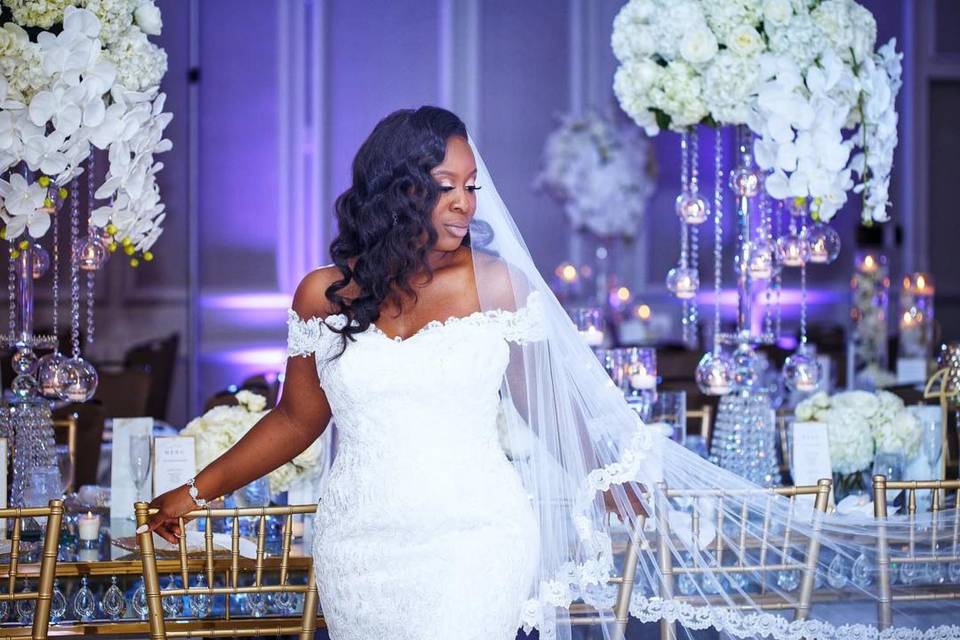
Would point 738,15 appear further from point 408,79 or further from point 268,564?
point 408,79

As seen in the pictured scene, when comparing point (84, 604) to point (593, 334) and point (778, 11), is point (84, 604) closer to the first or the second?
point (593, 334)

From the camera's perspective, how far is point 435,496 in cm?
256

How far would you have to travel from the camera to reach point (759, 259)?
4.16 m

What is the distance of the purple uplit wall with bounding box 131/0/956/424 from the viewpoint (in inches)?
388

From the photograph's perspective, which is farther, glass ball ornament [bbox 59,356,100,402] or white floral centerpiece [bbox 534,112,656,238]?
Result: white floral centerpiece [bbox 534,112,656,238]

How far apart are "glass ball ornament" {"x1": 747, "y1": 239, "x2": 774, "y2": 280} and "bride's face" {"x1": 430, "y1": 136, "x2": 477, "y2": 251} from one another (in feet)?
5.64

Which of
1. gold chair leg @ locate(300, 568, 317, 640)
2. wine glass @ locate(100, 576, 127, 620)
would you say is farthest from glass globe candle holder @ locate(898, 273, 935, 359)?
wine glass @ locate(100, 576, 127, 620)

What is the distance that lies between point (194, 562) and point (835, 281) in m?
8.63

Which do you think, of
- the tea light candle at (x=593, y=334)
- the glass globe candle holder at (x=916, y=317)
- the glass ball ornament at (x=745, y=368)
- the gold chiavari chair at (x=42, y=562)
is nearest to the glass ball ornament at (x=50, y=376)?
the gold chiavari chair at (x=42, y=562)

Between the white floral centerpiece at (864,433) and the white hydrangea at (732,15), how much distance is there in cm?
114

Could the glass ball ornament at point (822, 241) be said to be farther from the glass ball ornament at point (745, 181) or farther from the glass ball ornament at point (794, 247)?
the glass ball ornament at point (745, 181)

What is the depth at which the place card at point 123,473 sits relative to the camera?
147 inches

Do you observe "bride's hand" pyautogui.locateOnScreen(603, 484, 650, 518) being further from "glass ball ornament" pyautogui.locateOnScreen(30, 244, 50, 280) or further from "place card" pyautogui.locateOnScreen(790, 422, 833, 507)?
"glass ball ornament" pyautogui.locateOnScreen(30, 244, 50, 280)

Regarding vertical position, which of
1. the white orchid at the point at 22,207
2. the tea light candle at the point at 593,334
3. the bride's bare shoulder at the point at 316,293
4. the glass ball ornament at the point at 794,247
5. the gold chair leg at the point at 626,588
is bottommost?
the gold chair leg at the point at 626,588
